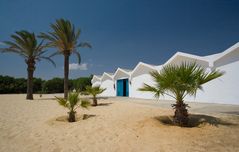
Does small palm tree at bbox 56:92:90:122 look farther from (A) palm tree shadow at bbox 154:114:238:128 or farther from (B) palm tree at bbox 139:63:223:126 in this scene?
(B) palm tree at bbox 139:63:223:126

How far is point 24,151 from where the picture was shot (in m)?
4.74

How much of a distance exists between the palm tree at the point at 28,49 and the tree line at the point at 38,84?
14.0 metres

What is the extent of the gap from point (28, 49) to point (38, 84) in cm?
2302

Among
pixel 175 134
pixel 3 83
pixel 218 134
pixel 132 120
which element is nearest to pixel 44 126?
pixel 132 120

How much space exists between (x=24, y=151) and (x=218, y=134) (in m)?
5.15

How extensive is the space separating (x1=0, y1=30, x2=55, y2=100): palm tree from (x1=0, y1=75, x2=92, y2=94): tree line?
14.0m

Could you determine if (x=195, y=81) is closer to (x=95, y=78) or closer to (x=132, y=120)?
(x=132, y=120)

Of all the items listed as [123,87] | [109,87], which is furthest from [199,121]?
[109,87]

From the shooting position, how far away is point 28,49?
2141cm

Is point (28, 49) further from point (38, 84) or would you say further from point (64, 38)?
point (38, 84)

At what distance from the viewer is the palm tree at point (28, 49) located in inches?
829

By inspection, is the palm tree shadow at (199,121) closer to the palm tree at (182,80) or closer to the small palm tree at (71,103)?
the palm tree at (182,80)

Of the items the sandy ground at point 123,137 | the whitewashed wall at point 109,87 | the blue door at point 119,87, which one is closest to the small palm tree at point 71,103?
the sandy ground at point 123,137

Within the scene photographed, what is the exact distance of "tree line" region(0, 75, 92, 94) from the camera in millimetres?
37281
